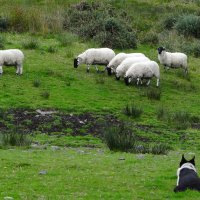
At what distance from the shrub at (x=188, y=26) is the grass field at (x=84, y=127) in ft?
9.41

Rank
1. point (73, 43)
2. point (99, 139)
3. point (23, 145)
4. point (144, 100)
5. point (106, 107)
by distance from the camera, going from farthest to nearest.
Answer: point (73, 43), point (144, 100), point (106, 107), point (99, 139), point (23, 145)

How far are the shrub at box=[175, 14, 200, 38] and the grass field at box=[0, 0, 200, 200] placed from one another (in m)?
2.87

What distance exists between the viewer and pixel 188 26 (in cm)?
3681

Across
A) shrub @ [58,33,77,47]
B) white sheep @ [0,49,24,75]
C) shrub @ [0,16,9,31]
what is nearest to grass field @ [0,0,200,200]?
shrub @ [58,33,77,47]

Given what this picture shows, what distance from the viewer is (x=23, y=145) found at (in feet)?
48.1

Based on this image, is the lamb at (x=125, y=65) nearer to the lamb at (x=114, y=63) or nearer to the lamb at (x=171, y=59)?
the lamb at (x=114, y=63)

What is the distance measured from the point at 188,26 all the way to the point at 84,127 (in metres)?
20.3

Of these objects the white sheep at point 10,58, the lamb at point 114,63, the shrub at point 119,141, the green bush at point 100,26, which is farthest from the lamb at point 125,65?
the shrub at point 119,141

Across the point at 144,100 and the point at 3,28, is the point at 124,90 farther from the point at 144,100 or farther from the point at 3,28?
the point at 3,28

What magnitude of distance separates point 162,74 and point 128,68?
112 inches

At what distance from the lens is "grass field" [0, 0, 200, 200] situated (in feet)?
32.1

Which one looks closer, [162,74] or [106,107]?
[106,107]

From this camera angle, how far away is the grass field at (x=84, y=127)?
9.78 meters

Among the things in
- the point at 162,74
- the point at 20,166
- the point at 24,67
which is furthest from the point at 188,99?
the point at 20,166
